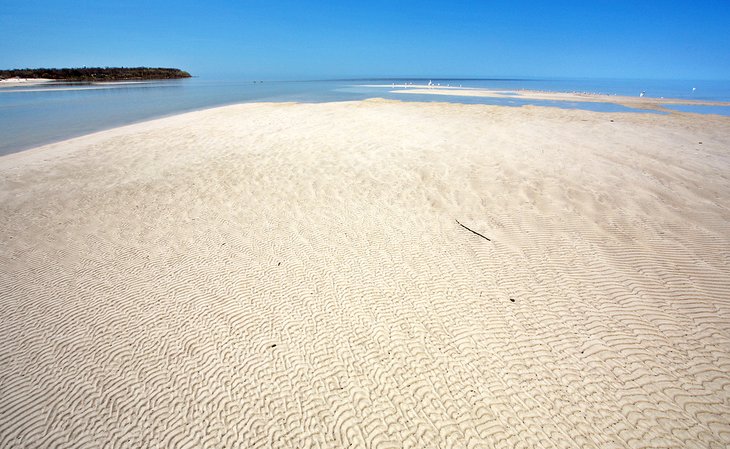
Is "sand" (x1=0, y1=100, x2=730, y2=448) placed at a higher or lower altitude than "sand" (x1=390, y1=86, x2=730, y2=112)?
lower

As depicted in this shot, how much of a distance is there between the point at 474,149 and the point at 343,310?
317 inches

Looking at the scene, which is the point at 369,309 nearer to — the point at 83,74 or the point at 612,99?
the point at 612,99

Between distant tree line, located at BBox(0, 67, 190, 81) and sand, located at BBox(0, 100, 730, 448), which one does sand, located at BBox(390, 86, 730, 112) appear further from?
distant tree line, located at BBox(0, 67, 190, 81)

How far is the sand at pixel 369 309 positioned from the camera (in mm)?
2611

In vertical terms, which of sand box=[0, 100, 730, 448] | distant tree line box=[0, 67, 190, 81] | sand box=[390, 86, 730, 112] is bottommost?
sand box=[0, 100, 730, 448]

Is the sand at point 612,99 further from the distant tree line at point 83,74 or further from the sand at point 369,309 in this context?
the distant tree line at point 83,74

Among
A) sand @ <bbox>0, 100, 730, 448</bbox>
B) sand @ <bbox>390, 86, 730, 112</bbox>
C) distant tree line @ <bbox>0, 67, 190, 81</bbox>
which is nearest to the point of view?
sand @ <bbox>0, 100, 730, 448</bbox>

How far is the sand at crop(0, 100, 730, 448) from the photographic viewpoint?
261 cm

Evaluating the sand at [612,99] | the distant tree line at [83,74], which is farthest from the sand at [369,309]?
the distant tree line at [83,74]

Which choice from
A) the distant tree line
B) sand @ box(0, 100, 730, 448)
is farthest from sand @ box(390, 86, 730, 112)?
the distant tree line

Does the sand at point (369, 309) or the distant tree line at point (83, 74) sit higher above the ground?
Result: the distant tree line at point (83, 74)

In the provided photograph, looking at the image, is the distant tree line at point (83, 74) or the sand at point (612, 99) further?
the distant tree line at point (83, 74)

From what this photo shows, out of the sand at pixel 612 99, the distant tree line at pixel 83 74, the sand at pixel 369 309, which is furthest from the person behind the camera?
the distant tree line at pixel 83 74

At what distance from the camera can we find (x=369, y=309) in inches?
148
